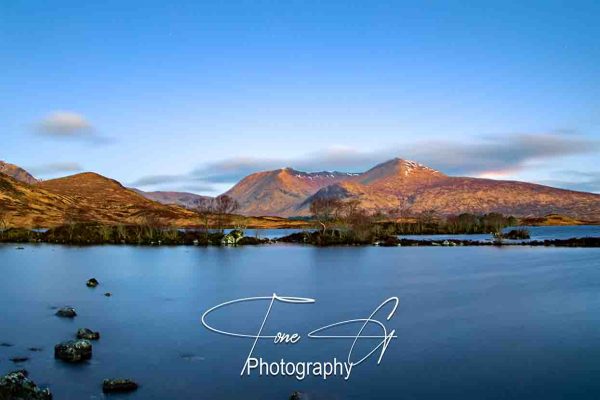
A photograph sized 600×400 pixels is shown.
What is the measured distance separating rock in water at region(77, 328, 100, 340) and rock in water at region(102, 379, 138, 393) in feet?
26.4

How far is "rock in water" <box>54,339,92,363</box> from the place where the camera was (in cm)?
2197

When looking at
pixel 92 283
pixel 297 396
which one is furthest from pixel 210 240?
pixel 297 396

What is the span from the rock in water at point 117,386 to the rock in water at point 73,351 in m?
4.35

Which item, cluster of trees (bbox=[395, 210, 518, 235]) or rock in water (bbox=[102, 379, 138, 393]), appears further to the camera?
cluster of trees (bbox=[395, 210, 518, 235])

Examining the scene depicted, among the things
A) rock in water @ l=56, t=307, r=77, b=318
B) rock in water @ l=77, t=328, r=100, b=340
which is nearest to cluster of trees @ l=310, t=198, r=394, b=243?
rock in water @ l=56, t=307, r=77, b=318

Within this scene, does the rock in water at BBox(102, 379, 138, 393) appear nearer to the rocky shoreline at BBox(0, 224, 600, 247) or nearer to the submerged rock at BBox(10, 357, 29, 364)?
the submerged rock at BBox(10, 357, 29, 364)

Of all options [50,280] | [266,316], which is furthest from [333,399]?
[50,280]

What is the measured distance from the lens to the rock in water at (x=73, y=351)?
22.0 meters

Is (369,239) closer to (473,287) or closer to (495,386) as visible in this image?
(473,287)

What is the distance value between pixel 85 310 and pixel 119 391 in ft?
58.3

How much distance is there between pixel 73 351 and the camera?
2206cm

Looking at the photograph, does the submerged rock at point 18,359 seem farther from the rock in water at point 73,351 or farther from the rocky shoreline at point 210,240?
the rocky shoreline at point 210,240

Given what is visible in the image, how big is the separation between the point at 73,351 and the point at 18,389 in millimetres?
5999

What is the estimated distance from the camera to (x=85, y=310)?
34000 mm
